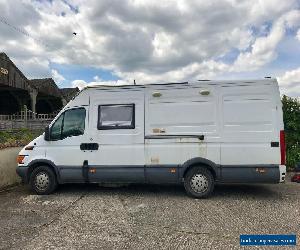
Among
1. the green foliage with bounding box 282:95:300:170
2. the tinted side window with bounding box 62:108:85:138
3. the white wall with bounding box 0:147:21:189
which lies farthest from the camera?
the green foliage with bounding box 282:95:300:170

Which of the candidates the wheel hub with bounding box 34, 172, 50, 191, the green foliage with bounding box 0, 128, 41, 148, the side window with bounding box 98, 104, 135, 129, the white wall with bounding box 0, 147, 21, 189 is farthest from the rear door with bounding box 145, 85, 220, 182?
the green foliage with bounding box 0, 128, 41, 148

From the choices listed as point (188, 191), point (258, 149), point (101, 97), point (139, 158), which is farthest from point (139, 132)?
point (258, 149)

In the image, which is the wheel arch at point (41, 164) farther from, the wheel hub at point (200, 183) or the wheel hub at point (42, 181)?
the wheel hub at point (200, 183)

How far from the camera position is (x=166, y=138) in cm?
679

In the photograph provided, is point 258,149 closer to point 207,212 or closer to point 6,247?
point 207,212

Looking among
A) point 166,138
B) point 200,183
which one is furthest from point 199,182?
point 166,138

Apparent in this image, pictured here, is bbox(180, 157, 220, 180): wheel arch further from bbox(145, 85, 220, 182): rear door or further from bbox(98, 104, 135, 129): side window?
bbox(98, 104, 135, 129): side window

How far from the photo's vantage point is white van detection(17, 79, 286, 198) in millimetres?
6480

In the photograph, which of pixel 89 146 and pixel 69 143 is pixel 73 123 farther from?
pixel 89 146

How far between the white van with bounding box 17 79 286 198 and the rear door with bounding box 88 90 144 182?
0.02m

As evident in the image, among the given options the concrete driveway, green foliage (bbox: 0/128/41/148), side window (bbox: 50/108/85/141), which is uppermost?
side window (bbox: 50/108/85/141)

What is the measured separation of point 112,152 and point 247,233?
352 centimetres

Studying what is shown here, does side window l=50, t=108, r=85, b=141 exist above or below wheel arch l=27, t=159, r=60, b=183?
above

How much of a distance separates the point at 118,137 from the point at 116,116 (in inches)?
20.0
